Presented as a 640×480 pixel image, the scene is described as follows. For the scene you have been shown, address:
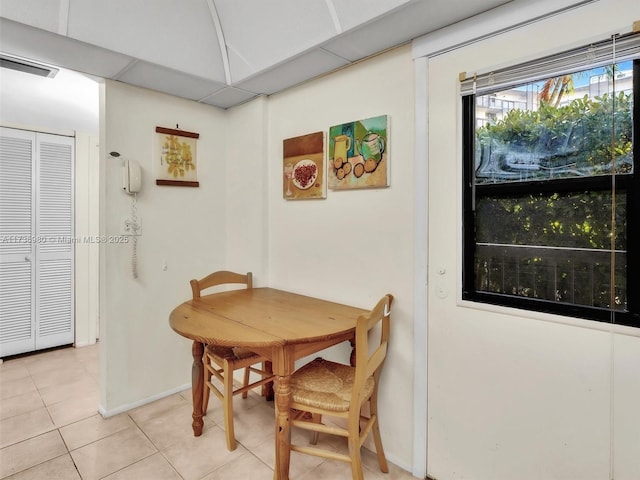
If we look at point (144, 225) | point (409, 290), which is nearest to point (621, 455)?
point (409, 290)

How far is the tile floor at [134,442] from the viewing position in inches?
71.4

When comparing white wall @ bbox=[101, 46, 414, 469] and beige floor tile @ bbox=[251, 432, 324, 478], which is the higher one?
white wall @ bbox=[101, 46, 414, 469]

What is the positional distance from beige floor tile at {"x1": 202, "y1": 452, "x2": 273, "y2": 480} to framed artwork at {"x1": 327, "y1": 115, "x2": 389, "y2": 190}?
1689mm

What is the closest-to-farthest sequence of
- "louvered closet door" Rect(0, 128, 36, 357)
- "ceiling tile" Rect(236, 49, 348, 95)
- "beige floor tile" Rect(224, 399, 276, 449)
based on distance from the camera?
1. "ceiling tile" Rect(236, 49, 348, 95)
2. "beige floor tile" Rect(224, 399, 276, 449)
3. "louvered closet door" Rect(0, 128, 36, 357)

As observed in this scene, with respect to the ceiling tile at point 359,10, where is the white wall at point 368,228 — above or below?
below

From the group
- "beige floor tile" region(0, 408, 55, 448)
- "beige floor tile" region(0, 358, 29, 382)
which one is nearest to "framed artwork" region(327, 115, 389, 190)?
"beige floor tile" region(0, 408, 55, 448)

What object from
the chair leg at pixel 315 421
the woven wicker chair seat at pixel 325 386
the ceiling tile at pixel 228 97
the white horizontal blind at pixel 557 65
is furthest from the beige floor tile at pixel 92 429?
the white horizontal blind at pixel 557 65

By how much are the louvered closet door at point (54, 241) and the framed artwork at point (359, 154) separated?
9.98 feet

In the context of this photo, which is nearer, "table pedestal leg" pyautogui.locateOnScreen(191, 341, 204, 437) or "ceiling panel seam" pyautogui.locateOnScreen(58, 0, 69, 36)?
"ceiling panel seam" pyautogui.locateOnScreen(58, 0, 69, 36)

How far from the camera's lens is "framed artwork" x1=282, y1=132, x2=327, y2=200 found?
2.27 metres

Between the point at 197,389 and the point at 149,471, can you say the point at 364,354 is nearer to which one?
the point at 197,389

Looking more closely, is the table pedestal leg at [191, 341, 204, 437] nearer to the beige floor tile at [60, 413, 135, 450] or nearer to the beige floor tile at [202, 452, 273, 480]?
the beige floor tile at [202, 452, 273, 480]

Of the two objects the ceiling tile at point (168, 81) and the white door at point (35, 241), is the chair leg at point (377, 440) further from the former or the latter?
the white door at point (35, 241)

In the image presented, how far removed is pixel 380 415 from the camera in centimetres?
197
